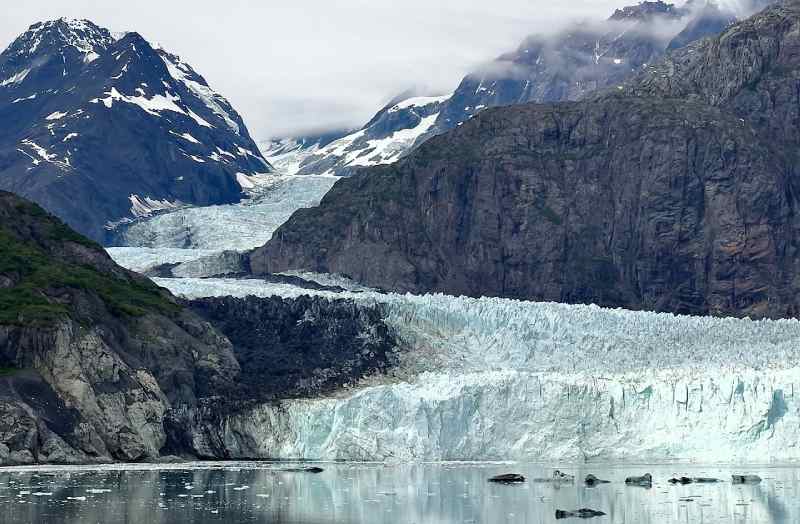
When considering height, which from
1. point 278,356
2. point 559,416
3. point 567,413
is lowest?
point 559,416

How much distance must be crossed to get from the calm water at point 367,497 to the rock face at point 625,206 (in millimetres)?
78350

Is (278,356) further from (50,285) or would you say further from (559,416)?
(559,416)

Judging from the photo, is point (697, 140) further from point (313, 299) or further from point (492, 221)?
point (313, 299)

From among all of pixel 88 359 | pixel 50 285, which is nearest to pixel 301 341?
pixel 50 285

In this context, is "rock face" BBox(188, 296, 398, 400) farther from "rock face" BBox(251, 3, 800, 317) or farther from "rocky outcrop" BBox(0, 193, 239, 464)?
"rock face" BBox(251, 3, 800, 317)

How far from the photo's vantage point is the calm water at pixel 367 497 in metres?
74.1

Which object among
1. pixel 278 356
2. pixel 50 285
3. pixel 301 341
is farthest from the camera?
pixel 301 341

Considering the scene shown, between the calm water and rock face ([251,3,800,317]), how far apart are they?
78.3 m

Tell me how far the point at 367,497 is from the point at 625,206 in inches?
4231

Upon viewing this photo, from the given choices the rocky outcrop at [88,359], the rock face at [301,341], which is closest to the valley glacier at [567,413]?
the rock face at [301,341]

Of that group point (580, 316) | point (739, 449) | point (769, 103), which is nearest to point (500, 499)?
point (739, 449)

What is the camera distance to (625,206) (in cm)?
18638

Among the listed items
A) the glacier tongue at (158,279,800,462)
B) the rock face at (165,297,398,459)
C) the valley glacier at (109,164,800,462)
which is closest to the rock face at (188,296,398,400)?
the rock face at (165,297,398,459)

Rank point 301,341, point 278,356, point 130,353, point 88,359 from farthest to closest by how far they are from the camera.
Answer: point 301,341 < point 278,356 < point 130,353 < point 88,359
